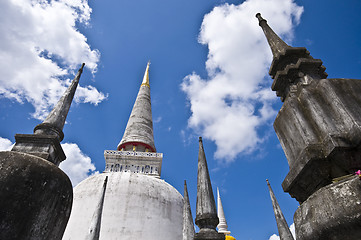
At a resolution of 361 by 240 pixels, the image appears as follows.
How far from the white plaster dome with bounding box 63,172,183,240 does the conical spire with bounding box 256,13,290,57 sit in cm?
1029

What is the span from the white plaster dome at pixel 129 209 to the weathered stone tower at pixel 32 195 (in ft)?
29.1

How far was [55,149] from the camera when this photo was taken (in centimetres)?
337

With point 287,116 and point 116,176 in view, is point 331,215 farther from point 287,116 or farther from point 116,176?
point 116,176

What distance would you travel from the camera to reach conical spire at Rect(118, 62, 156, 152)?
1952 cm

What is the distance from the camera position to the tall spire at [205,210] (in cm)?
356

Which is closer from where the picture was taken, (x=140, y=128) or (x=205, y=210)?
(x=205, y=210)

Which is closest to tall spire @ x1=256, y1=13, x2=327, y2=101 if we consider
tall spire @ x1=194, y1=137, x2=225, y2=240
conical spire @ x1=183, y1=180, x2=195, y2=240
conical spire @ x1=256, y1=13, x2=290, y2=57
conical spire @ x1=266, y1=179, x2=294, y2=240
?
conical spire @ x1=256, y1=13, x2=290, y2=57

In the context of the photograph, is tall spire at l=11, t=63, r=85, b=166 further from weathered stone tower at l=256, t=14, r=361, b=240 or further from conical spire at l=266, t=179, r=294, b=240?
conical spire at l=266, t=179, r=294, b=240

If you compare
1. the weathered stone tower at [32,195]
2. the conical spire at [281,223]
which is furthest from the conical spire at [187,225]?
the weathered stone tower at [32,195]

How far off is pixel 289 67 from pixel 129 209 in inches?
451

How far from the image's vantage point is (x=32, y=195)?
2.48m

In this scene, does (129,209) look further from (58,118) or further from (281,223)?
(58,118)

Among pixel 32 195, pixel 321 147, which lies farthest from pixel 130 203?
pixel 321 147

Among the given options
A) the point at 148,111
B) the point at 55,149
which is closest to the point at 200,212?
the point at 55,149
